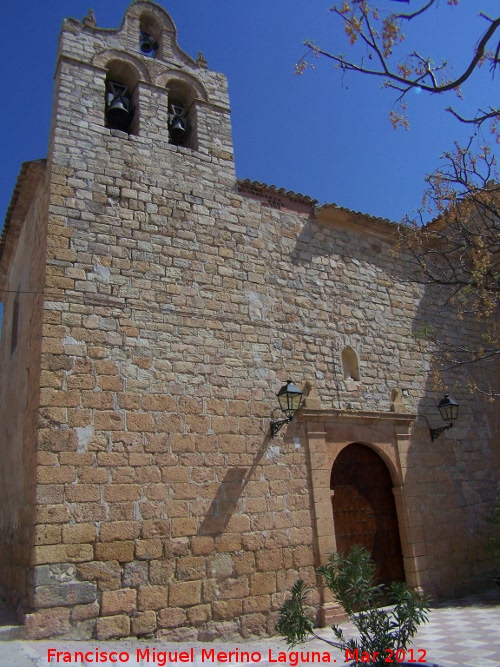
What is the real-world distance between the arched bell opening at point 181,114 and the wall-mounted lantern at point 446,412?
535 cm

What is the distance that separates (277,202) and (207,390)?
338 cm

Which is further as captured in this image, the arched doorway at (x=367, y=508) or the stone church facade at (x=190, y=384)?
the arched doorway at (x=367, y=508)

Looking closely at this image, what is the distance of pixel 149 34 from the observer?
8.68 meters

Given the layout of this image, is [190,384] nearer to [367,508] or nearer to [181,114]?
[367,508]

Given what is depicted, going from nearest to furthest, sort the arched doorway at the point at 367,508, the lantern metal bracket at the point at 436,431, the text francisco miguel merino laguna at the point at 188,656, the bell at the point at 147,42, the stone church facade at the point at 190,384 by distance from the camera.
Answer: the text francisco miguel merino laguna at the point at 188,656 < the stone church facade at the point at 190,384 < the arched doorway at the point at 367,508 < the lantern metal bracket at the point at 436,431 < the bell at the point at 147,42

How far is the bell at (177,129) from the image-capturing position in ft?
26.1

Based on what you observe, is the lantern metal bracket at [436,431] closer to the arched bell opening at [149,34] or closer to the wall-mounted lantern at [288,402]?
the wall-mounted lantern at [288,402]

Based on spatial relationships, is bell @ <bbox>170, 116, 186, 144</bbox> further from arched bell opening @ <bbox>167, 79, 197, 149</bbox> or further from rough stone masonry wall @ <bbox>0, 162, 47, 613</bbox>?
rough stone masonry wall @ <bbox>0, 162, 47, 613</bbox>

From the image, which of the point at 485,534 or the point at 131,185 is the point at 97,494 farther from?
the point at 485,534

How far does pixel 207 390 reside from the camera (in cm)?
656

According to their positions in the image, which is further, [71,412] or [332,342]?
[332,342]

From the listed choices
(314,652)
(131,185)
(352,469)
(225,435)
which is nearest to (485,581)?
(352,469)

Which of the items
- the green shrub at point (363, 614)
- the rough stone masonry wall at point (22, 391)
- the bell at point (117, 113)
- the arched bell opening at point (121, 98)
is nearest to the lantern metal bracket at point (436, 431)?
the green shrub at point (363, 614)

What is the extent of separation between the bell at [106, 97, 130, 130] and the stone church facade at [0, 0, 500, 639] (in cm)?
3
